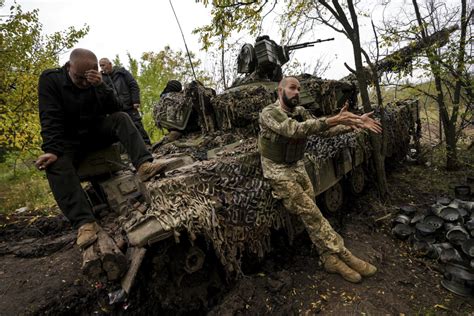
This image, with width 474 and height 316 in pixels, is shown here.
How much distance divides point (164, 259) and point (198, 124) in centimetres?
308

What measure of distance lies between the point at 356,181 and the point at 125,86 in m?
5.07

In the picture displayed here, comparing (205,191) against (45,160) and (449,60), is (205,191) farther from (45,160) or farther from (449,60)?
(449,60)

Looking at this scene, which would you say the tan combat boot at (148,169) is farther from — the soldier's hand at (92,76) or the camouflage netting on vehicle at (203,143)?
the camouflage netting on vehicle at (203,143)

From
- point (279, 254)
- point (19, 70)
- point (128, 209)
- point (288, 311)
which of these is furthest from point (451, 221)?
point (19, 70)

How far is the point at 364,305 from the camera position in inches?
122

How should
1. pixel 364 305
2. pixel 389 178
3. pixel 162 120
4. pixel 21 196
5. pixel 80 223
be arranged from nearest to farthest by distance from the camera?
1. pixel 80 223
2. pixel 364 305
3. pixel 162 120
4. pixel 389 178
5. pixel 21 196

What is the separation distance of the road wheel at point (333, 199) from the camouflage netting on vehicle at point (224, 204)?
1.63 m

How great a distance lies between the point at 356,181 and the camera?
240 inches

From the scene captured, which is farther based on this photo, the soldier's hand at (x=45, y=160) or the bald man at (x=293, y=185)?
the bald man at (x=293, y=185)

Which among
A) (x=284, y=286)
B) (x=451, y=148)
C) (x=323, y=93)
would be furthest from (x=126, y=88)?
(x=451, y=148)

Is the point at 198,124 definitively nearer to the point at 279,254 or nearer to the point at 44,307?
the point at 279,254

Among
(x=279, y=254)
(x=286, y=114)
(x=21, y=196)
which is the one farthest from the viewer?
(x=21, y=196)

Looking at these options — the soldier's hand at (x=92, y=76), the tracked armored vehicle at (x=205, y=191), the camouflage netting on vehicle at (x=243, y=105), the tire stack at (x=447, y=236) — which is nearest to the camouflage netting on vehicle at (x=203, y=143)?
the tracked armored vehicle at (x=205, y=191)

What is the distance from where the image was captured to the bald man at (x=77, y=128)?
2826 millimetres
